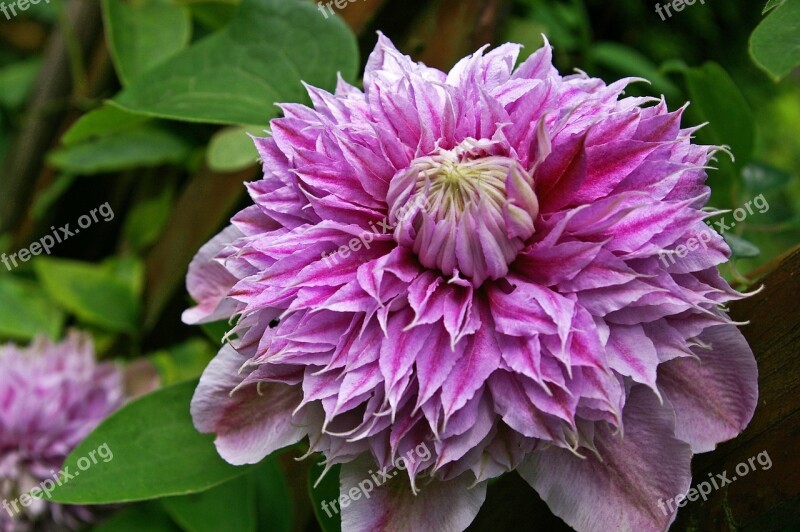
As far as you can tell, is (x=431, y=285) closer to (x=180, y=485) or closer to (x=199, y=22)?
(x=180, y=485)

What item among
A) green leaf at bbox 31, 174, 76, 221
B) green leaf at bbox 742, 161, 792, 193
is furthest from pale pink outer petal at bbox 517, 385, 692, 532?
green leaf at bbox 31, 174, 76, 221

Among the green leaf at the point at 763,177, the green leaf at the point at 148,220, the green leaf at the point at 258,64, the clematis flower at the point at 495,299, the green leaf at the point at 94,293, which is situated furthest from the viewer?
the green leaf at the point at 148,220

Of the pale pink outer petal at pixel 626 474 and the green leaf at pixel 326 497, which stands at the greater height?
the pale pink outer petal at pixel 626 474

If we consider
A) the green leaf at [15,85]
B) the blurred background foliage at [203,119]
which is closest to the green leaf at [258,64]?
the blurred background foliage at [203,119]

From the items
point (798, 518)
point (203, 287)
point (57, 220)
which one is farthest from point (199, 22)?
point (798, 518)

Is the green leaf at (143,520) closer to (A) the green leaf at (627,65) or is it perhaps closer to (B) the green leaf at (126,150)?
(B) the green leaf at (126,150)

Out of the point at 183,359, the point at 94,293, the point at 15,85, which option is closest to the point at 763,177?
the point at 183,359
